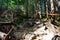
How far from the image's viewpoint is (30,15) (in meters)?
17.5

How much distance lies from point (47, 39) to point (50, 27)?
2094mm

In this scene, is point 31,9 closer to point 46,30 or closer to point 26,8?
point 26,8

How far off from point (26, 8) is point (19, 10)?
1109 millimetres

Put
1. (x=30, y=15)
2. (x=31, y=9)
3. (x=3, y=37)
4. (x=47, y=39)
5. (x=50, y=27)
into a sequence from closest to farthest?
(x=3, y=37) < (x=47, y=39) < (x=50, y=27) < (x=30, y=15) < (x=31, y=9)

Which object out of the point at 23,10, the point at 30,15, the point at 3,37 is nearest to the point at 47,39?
the point at 3,37

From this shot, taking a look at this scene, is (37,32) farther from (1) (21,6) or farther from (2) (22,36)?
(1) (21,6)

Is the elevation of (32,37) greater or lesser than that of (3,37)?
lesser

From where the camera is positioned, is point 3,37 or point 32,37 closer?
point 3,37

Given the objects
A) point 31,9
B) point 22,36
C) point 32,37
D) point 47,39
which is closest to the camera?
point 47,39

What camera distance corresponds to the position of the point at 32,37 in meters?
8.27

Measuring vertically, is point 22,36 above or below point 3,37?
below

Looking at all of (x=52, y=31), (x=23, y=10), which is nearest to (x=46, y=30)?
(x=52, y=31)

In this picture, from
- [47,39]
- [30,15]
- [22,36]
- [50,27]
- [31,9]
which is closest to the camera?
[47,39]

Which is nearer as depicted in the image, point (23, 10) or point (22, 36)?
point (22, 36)
